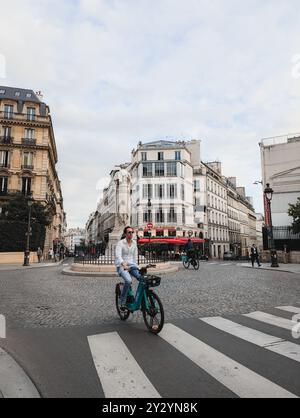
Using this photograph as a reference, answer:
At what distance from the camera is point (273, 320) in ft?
18.0

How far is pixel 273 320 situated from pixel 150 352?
2841 mm

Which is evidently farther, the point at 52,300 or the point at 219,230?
the point at 219,230

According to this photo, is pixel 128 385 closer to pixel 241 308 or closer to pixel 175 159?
pixel 241 308

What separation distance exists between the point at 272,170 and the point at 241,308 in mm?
34520

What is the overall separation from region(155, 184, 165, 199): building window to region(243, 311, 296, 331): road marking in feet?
136

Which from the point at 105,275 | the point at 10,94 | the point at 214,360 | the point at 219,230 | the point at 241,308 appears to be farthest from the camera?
the point at 219,230

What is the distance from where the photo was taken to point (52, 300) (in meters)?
7.63

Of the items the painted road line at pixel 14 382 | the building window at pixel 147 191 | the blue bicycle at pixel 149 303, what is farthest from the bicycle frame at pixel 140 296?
the building window at pixel 147 191

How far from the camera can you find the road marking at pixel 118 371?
2795 mm

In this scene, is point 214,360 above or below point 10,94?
below

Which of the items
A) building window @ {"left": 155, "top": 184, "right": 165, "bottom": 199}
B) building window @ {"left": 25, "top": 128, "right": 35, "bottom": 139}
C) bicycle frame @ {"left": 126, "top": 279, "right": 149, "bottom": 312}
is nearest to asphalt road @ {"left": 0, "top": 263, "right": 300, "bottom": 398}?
bicycle frame @ {"left": 126, "top": 279, "right": 149, "bottom": 312}
